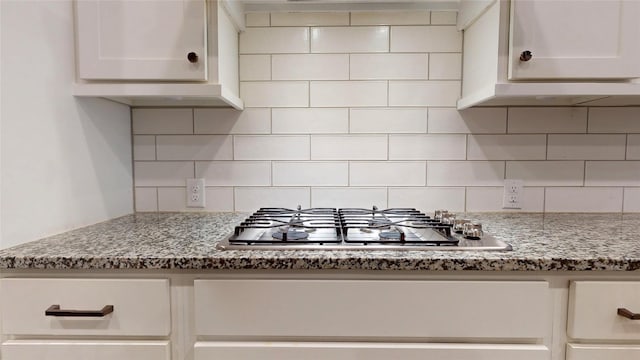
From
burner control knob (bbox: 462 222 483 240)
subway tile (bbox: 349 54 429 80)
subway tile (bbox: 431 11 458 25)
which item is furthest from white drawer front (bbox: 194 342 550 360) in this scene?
subway tile (bbox: 431 11 458 25)

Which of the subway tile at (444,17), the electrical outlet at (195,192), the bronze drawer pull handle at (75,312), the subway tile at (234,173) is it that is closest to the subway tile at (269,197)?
the subway tile at (234,173)

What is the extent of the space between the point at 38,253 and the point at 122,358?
30cm

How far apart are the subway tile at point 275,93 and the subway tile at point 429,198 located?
1.66 feet

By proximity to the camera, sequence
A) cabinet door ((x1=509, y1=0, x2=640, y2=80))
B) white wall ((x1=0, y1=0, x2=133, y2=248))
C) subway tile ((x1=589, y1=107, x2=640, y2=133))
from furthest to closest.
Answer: subway tile ((x1=589, y1=107, x2=640, y2=133)) < cabinet door ((x1=509, y1=0, x2=640, y2=80)) < white wall ((x1=0, y1=0, x2=133, y2=248))

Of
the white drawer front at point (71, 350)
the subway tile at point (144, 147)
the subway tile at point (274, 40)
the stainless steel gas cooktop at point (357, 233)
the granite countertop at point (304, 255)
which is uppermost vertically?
the subway tile at point (274, 40)

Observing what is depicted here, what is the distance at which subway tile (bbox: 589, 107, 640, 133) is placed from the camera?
4.34 ft

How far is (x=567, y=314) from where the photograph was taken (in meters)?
0.79

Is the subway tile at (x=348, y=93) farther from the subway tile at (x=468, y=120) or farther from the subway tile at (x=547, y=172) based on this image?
the subway tile at (x=547, y=172)

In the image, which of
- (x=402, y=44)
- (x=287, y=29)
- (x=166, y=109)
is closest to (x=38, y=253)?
(x=166, y=109)

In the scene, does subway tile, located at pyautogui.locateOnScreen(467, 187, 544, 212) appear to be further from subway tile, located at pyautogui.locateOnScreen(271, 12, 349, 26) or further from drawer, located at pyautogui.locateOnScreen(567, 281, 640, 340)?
subway tile, located at pyautogui.locateOnScreen(271, 12, 349, 26)

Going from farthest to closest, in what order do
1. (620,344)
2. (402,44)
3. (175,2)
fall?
(402,44) → (175,2) → (620,344)

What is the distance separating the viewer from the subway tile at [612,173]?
134cm

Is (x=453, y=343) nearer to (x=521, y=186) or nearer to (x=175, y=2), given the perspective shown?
(x=521, y=186)

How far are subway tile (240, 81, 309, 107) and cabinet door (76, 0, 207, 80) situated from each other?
1.12 feet
